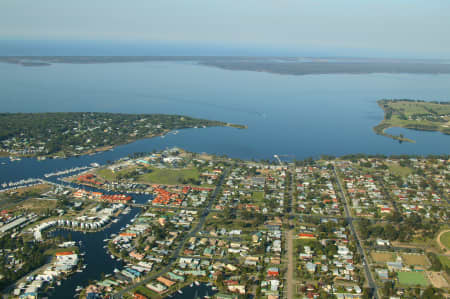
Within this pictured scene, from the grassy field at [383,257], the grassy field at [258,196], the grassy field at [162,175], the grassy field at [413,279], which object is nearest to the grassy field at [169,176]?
the grassy field at [162,175]

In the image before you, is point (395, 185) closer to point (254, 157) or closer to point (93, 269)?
point (254, 157)

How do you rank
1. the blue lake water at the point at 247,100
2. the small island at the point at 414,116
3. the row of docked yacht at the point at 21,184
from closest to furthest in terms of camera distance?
1. the row of docked yacht at the point at 21,184
2. the blue lake water at the point at 247,100
3. the small island at the point at 414,116

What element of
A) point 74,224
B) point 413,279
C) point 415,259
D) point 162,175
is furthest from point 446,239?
point 74,224

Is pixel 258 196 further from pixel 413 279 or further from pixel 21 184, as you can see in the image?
pixel 21 184

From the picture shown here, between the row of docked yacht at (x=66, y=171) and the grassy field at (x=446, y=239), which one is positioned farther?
the row of docked yacht at (x=66, y=171)

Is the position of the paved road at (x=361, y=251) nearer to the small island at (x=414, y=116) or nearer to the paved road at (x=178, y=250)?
the paved road at (x=178, y=250)

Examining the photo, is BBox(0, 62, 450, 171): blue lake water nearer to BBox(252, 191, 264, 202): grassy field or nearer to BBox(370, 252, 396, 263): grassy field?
BBox(252, 191, 264, 202): grassy field
